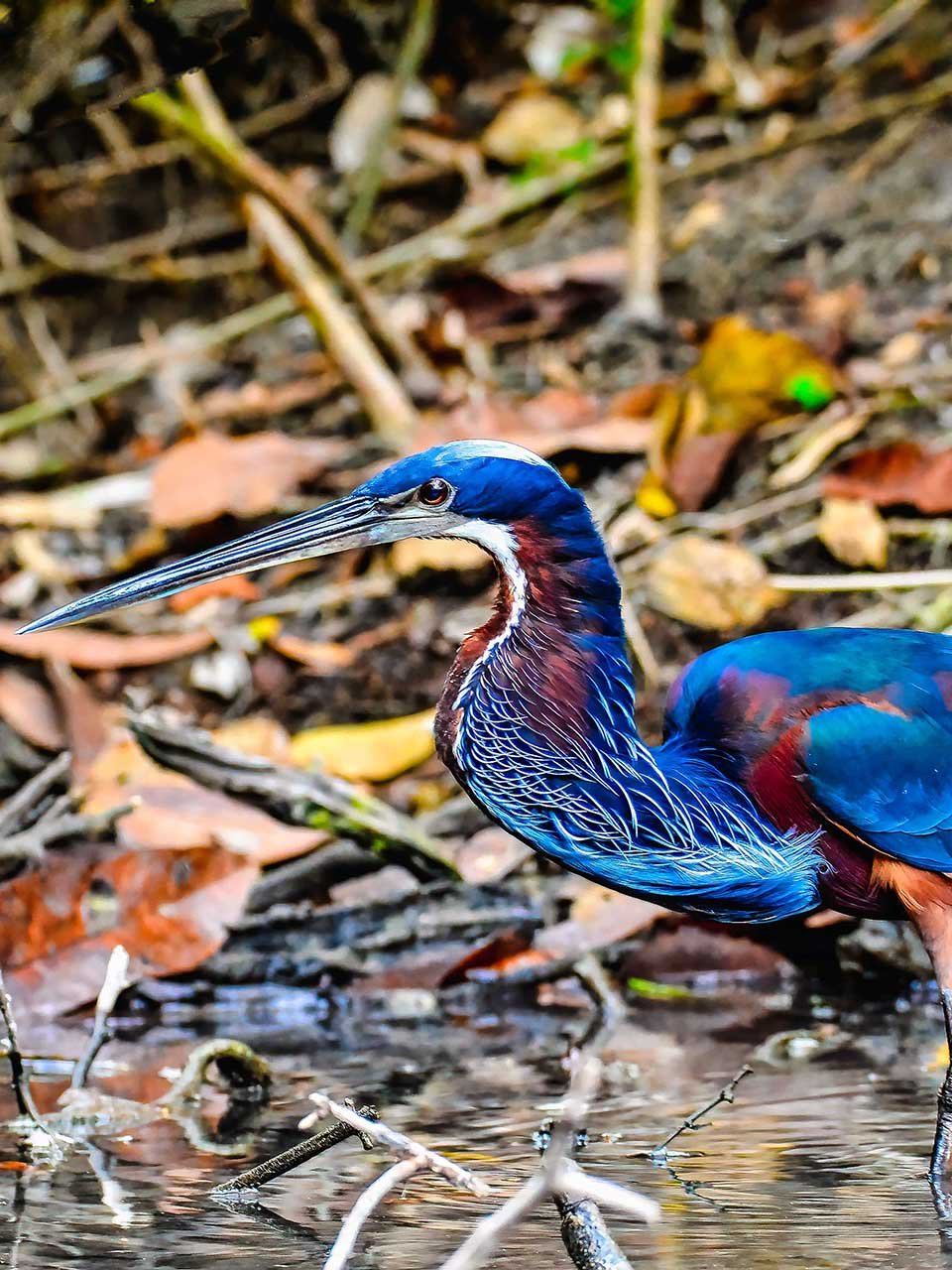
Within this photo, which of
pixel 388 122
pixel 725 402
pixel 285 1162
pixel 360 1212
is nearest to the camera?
pixel 360 1212

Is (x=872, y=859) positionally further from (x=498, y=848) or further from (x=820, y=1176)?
(x=498, y=848)

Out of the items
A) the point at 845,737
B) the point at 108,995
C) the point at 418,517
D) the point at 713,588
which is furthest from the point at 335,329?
the point at 108,995

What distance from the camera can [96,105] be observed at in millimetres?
3562

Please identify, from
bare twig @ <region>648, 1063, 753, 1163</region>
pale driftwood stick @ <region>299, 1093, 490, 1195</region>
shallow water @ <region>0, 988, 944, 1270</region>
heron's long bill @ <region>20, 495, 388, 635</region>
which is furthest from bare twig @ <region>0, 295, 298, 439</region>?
pale driftwood stick @ <region>299, 1093, 490, 1195</region>

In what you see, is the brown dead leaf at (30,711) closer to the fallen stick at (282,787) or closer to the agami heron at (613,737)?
the fallen stick at (282,787)

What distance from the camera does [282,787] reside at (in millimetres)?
4891

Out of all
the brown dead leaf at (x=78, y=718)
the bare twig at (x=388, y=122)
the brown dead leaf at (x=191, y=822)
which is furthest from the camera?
the bare twig at (x=388, y=122)

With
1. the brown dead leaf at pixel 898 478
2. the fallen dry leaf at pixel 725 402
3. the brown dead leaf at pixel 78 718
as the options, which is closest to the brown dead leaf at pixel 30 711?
the brown dead leaf at pixel 78 718

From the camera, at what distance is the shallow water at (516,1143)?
9.30 ft

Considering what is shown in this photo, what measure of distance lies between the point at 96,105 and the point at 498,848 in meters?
2.53

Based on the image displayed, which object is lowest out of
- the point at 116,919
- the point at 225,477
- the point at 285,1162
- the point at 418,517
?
the point at 116,919

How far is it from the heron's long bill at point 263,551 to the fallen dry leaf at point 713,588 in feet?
7.90

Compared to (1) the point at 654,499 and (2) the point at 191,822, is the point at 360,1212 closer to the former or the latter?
(2) the point at 191,822

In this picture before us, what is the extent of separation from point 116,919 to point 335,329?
3.19 m
